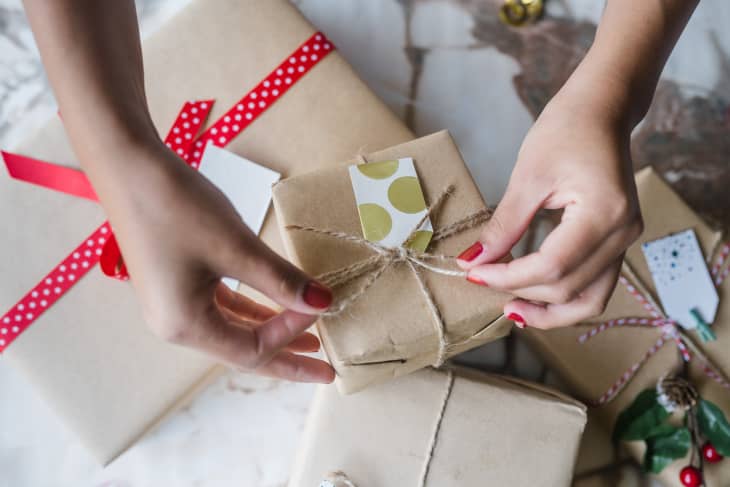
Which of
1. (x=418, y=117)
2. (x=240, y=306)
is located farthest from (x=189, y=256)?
(x=418, y=117)

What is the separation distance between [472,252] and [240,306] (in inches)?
10.4

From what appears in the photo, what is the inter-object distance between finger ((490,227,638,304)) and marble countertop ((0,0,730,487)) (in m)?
0.34

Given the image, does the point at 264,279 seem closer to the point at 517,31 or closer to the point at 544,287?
the point at 544,287

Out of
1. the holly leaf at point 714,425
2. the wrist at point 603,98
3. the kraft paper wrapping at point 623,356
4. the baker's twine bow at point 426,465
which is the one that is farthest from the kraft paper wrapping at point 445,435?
the wrist at point 603,98

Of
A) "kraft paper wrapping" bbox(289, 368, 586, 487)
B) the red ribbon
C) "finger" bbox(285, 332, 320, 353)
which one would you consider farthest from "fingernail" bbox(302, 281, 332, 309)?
the red ribbon

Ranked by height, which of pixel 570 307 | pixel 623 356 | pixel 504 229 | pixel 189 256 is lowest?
pixel 623 356

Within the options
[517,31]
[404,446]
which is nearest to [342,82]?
[517,31]

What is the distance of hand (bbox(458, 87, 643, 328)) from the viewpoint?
21.1 inches

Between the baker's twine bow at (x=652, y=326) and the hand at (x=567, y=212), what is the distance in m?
0.27

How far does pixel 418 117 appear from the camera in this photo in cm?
96

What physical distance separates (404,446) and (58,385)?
48cm

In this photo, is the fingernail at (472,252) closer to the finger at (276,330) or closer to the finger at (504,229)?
the finger at (504,229)

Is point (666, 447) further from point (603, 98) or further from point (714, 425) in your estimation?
point (603, 98)

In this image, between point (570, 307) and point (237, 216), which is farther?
point (570, 307)
